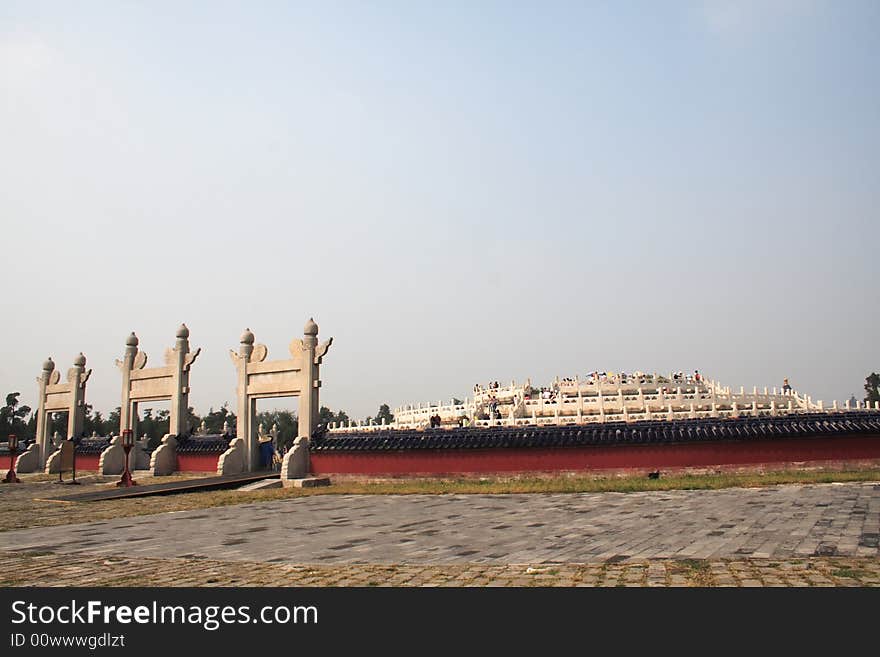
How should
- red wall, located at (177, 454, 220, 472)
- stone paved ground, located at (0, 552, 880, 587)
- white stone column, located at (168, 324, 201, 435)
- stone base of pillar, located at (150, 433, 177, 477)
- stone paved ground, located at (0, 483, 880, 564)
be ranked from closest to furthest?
stone paved ground, located at (0, 552, 880, 587) < stone paved ground, located at (0, 483, 880, 564) < red wall, located at (177, 454, 220, 472) < stone base of pillar, located at (150, 433, 177, 477) < white stone column, located at (168, 324, 201, 435)

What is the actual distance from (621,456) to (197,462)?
48.2 feet

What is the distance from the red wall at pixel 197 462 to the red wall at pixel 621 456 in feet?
22.4

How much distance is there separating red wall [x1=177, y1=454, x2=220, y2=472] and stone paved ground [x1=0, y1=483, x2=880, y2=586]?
36.1ft

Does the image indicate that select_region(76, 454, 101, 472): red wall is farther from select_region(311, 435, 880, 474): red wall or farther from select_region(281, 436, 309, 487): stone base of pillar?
select_region(311, 435, 880, 474): red wall

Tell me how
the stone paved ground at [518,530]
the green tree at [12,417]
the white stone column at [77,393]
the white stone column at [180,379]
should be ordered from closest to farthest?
the stone paved ground at [518,530] < the white stone column at [180,379] < the white stone column at [77,393] < the green tree at [12,417]

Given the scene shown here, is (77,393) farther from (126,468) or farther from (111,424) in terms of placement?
(111,424)

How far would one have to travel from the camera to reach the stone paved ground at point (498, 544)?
18.1 feet

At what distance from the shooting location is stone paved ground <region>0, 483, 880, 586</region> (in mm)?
5508

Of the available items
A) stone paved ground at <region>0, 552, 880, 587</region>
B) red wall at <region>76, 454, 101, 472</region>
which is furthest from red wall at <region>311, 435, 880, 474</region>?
red wall at <region>76, 454, 101, 472</region>

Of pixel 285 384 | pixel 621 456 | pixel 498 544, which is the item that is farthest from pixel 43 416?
pixel 498 544

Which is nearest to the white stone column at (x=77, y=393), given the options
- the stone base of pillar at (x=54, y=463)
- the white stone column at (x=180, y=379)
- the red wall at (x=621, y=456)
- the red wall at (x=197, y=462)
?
the stone base of pillar at (x=54, y=463)

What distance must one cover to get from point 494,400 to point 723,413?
37.0ft

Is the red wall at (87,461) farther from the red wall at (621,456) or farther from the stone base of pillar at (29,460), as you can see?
the red wall at (621,456)
